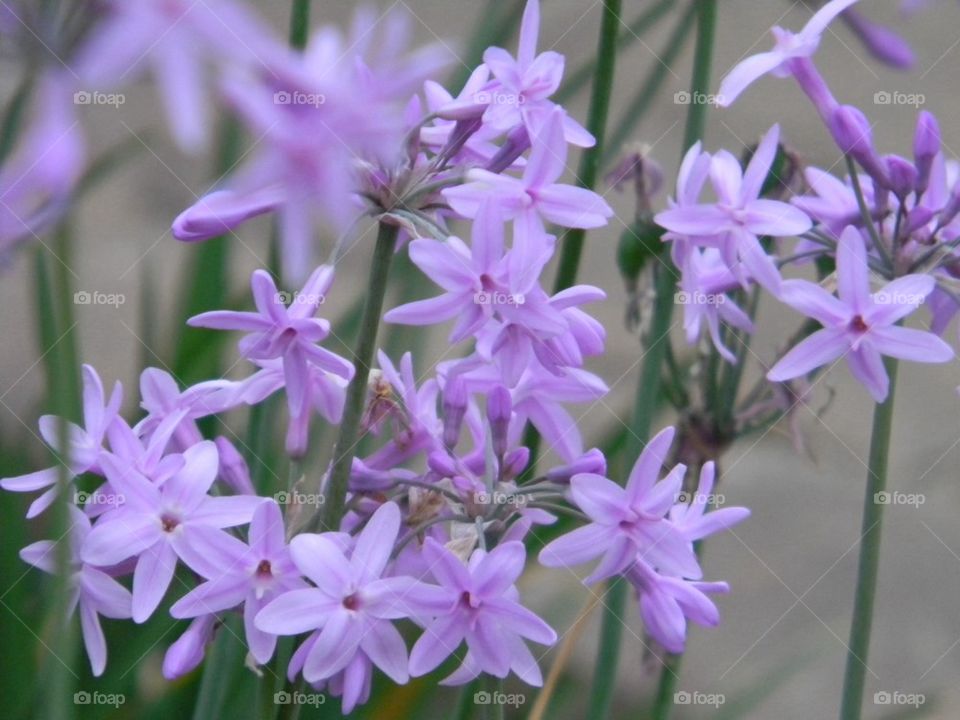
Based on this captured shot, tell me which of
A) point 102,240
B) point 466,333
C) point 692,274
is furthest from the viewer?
point 102,240

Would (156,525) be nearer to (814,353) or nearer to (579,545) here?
(579,545)

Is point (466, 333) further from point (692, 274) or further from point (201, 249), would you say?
point (201, 249)

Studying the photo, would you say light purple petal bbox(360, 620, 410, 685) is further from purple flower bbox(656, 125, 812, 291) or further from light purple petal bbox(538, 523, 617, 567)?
purple flower bbox(656, 125, 812, 291)

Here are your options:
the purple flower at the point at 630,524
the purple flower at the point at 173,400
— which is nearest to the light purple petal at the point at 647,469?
Result: the purple flower at the point at 630,524

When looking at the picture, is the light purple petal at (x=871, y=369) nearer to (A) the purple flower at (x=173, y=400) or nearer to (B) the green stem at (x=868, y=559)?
(B) the green stem at (x=868, y=559)

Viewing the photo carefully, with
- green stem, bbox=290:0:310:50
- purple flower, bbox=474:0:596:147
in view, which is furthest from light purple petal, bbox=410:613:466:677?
green stem, bbox=290:0:310:50

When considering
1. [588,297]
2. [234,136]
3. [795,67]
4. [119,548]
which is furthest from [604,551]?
[234,136]

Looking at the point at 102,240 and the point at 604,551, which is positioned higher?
the point at 102,240

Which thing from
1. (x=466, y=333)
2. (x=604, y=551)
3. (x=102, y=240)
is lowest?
(x=604, y=551)
